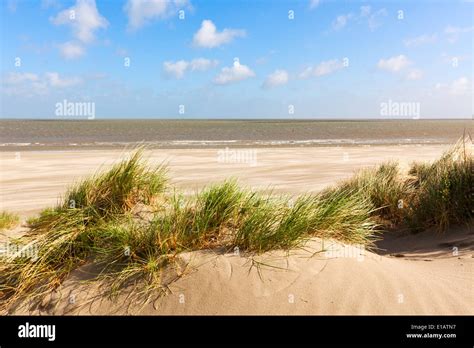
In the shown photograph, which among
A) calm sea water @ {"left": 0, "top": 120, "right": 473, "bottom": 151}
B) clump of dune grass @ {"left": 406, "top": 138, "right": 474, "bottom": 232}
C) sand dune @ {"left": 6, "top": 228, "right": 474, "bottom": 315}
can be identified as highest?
calm sea water @ {"left": 0, "top": 120, "right": 473, "bottom": 151}

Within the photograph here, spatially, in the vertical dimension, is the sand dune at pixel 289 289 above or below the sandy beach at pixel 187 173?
below

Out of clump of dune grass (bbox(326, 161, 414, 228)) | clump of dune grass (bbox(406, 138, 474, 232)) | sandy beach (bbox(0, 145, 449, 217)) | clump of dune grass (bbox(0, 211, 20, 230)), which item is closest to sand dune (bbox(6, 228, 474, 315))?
clump of dune grass (bbox(406, 138, 474, 232))

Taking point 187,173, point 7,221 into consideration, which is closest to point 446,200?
point 7,221

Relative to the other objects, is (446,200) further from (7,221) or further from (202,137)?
(202,137)

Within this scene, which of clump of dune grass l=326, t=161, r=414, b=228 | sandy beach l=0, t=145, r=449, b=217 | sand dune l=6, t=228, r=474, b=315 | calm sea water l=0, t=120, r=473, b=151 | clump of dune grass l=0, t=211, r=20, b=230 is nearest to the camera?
sand dune l=6, t=228, r=474, b=315

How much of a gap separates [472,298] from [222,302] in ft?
8.06

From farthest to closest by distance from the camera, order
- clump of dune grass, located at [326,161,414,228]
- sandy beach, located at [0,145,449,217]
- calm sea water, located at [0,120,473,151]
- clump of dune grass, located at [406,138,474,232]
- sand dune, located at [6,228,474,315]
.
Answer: calm sea water, located at [0,120,473,151], sandy beach, located at [0,145,449,217], clump of dune grass, located at [326,161,414,228], clump of dune grass, located at [406,138,474,232], sand dune, located at [6,228,474,315]

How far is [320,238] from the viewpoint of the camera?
5102 millimetres

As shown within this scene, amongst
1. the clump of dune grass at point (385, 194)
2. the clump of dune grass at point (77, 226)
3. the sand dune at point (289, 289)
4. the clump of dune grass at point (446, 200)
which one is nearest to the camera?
the sand dune at point (289, 289)

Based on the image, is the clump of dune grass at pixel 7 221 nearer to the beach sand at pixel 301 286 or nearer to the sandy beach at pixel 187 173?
the sandy beach at pixel 187 173

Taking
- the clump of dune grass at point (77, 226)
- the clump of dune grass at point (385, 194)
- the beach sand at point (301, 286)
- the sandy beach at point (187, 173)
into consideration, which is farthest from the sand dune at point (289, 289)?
the sandy beach at point (187, 173)

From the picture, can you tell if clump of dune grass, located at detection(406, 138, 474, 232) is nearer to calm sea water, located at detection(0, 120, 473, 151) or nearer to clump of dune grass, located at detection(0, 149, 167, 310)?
calm sea water, located at detection(0, 120, 473, 151)

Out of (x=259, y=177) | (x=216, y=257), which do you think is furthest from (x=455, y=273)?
(x=259, y=177)
